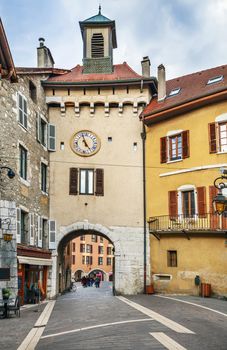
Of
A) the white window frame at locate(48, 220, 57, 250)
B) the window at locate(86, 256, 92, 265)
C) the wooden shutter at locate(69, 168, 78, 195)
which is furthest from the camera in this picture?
the window at locate(86, 256, 92, 265)

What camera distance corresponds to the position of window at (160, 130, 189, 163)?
2545 centimetres

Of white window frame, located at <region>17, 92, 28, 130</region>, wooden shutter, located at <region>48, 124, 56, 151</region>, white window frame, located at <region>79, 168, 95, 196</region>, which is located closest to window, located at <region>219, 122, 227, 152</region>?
white window frame, located at <region>79, 168, 95, 196</region>

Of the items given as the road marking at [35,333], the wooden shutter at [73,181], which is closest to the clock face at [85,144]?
the wooden shutter at [73,181]

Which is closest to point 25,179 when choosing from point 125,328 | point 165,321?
point 165,321

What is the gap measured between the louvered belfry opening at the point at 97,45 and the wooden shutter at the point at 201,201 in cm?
1154

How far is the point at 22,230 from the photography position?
22.5 meters

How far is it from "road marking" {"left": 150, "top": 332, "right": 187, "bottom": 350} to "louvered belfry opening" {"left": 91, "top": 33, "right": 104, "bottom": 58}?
22038 mm

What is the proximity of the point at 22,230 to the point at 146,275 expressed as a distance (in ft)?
24.3

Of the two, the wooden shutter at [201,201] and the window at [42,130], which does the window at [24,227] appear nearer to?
the window at [42,130]

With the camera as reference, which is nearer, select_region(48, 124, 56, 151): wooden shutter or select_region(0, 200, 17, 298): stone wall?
select_region(0, 200, 17, 298): stone wall

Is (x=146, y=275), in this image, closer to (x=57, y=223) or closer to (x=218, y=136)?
(x=57, y=223)

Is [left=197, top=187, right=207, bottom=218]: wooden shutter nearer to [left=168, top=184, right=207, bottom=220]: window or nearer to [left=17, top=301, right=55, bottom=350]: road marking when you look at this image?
[left=168, top=184, right=207, bottom=220]: window

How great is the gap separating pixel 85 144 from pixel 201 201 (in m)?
7.44

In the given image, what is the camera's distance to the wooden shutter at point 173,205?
25312 mm
